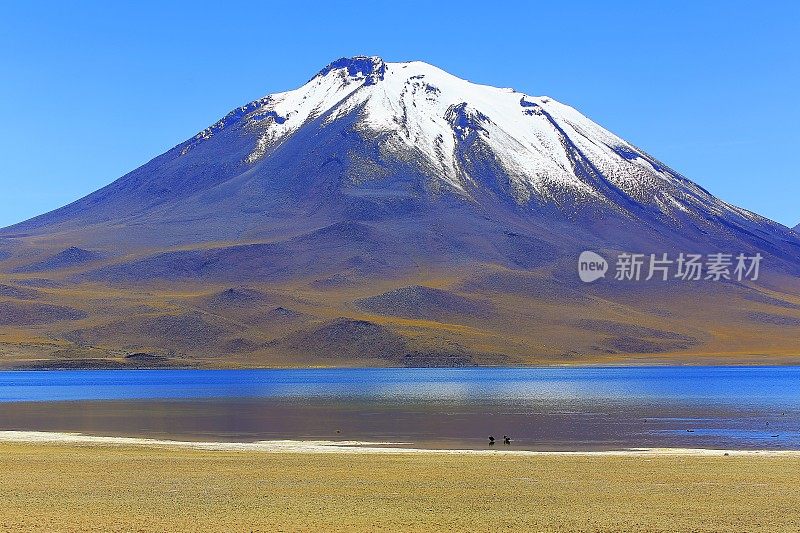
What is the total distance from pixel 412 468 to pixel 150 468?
8.40 m

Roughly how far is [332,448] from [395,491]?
1672cm

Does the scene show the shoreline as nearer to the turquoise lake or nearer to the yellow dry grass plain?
the turquoise lake

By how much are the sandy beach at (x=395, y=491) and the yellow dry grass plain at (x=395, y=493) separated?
48 millimetres

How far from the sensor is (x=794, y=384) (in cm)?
11806

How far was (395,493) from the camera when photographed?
28.0 m

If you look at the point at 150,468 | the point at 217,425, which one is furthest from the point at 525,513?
the point at 217,425

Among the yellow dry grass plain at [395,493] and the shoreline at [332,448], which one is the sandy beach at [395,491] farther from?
the shoreline at [332,448]

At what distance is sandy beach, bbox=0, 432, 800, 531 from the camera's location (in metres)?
23.6

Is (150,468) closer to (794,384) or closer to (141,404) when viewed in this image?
(141,404)

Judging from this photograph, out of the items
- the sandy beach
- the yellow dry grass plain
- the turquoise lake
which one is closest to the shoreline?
the sandy beach

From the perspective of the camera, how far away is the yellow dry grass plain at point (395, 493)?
23.5 metres

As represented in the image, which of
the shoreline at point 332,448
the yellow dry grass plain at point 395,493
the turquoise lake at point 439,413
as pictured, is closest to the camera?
the yellow dry grass plain at point 395,493

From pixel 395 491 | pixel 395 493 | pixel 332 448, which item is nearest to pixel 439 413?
pixel 332 448

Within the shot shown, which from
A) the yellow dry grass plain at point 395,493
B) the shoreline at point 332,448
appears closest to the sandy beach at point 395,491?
the yellow dry grass plain at point 395,493
